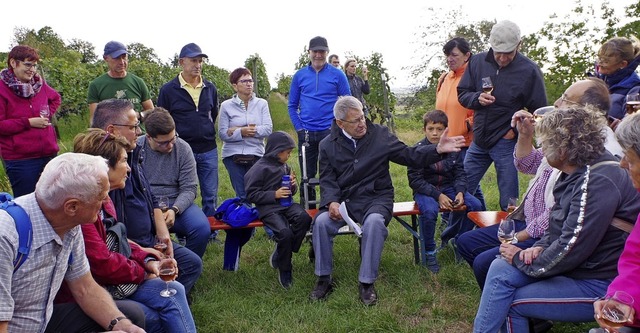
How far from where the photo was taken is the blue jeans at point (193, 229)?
424cm

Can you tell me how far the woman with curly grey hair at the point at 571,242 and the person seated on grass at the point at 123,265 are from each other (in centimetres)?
170

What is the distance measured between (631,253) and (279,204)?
2.85m

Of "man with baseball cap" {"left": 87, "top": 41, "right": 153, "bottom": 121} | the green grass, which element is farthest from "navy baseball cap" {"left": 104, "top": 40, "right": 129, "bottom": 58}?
the green grass

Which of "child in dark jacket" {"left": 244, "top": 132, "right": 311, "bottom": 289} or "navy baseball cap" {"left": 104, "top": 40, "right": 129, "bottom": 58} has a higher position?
"navy baseball cap" {"left": 104, "top": 40, "right": 129, "bottom": 58}

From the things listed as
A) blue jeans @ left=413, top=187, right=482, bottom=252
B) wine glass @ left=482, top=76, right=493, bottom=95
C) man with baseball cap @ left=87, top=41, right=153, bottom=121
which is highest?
man with baseball cap @ left=87, top=41, right=153, bottom=121

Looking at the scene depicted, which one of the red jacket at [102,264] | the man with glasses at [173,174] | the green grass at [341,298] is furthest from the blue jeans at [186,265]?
the red jacket at [102,264]

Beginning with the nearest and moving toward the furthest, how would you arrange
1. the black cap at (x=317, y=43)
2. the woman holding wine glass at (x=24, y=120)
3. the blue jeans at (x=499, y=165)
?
the blue jeans at (x=499, y=165) < the woman holding wine glass at (x=24, y=120) < the black cap at (x=317, y=43)

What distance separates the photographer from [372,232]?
4078mm

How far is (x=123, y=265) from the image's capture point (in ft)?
9.16

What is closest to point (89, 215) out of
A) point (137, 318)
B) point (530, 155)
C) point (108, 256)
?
point (108, 256)

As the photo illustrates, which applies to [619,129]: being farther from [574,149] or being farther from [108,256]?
[108,256]

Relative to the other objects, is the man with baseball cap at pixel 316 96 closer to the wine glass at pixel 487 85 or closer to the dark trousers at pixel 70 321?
the wine glass at pixel 487 85

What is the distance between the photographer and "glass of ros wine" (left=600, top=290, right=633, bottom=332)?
81.9 inches

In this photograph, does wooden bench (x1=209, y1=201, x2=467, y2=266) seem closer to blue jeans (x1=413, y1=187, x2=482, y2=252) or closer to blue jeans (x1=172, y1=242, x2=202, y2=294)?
blue jeans (x1=413, y1=187, x2=482, y2=252)
